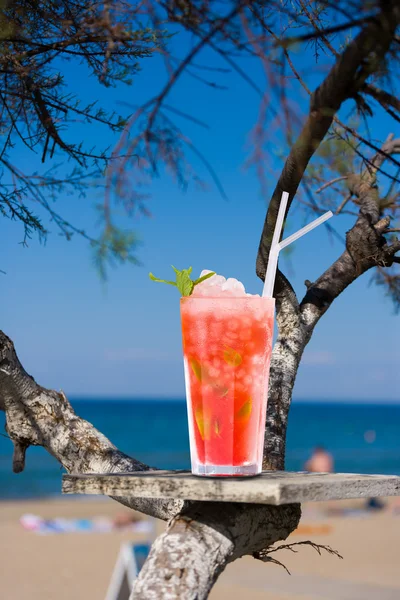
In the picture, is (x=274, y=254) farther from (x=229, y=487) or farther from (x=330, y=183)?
(x=330, y=183)

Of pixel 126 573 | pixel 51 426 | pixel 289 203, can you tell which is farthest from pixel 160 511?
pixel 126 573

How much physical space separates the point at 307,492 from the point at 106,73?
152cm

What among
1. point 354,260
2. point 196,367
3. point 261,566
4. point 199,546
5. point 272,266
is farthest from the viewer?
point 261,566

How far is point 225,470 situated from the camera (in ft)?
5.37

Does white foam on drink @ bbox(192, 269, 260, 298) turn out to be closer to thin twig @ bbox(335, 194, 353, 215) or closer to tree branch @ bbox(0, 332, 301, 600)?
tree branch @ bbox(0, 332, 301, 600)

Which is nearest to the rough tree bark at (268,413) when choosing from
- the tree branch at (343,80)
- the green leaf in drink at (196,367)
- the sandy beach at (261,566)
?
the tree branch at (343,80)

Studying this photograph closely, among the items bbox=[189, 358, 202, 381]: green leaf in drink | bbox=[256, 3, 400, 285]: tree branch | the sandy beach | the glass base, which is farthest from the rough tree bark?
the sandy beach

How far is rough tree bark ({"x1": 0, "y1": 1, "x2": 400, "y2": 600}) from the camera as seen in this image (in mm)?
1470

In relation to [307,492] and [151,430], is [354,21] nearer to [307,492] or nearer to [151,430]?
[307,492]

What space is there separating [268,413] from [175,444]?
37.6 metres

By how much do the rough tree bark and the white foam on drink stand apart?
0.34 meters

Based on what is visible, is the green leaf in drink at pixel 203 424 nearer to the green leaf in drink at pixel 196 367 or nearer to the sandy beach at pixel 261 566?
the green leaf in drink at pixel 196 367

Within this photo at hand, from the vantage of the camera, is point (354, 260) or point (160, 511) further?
point (354, 260)

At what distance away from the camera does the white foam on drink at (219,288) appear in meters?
1.74
